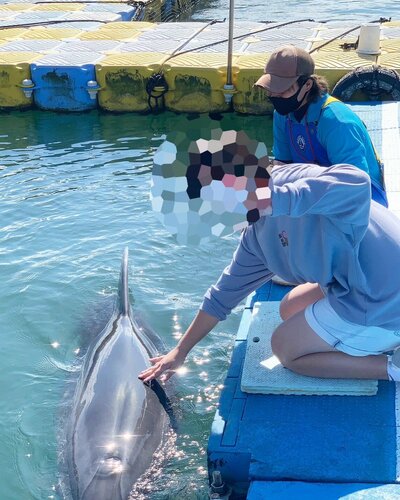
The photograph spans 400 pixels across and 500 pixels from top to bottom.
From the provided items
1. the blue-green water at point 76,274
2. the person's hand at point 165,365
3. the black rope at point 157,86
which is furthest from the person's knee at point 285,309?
the black rope at point 157,86

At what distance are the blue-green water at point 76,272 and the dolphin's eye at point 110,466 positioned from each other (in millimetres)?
208

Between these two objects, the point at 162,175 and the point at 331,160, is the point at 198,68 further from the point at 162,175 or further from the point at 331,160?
the point at 162,175

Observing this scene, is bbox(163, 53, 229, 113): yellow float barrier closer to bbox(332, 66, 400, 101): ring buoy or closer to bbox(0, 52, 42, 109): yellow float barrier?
bbox(332, 66, 400, 101): ring buoy

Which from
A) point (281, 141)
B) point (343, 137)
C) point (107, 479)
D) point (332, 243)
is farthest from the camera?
point (281, 141)

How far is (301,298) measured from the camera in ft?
12.7

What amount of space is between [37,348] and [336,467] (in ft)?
9.19

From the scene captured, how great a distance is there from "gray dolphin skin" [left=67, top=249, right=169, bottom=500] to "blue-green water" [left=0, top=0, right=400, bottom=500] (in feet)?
0.57

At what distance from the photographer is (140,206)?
7.77 m

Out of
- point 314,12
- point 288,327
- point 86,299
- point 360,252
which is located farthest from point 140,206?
point 314,12

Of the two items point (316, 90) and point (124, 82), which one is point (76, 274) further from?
point (124, 82)

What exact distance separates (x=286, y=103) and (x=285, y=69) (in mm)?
261

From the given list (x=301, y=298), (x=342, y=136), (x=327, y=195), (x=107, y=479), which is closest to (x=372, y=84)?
(x=342, y=136)

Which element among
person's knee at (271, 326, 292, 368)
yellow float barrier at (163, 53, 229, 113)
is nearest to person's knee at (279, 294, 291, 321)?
person's knee at (271, 326, 292, 368)

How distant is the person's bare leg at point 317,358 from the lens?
11.6ft
